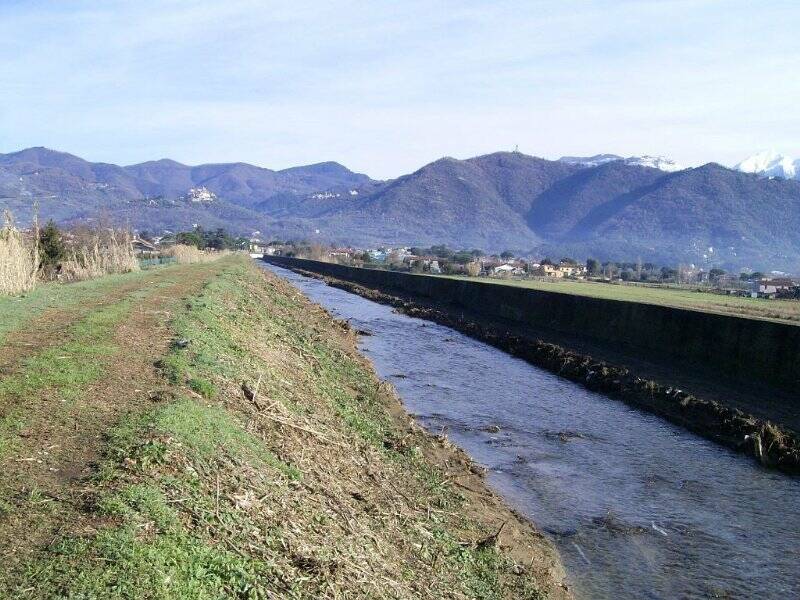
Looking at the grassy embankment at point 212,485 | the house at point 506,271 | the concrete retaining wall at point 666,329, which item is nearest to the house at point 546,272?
the house at point 506,271

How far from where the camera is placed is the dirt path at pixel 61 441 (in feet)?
16.7

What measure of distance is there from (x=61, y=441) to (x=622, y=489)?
30.8 ft

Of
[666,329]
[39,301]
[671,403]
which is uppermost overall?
[39,301]

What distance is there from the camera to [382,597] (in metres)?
6.12

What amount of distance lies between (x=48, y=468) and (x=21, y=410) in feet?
5.19

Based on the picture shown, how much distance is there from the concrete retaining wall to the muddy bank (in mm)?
2552

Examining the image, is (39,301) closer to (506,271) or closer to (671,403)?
(671,403)

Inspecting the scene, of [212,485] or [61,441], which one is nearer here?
[212,485]

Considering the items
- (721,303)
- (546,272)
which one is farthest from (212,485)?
(546,272)

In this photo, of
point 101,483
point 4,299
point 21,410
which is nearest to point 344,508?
point 101,483

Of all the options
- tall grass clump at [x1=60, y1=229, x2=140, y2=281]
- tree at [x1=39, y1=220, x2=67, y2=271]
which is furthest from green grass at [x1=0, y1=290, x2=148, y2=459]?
tree at [x1=39, y1=220, x2=67, y2=271]

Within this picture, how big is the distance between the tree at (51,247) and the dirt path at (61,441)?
2020 centimetres

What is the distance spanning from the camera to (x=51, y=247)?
31594 mm

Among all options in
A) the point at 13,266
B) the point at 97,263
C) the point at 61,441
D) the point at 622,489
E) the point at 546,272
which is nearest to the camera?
the point at 61,441
